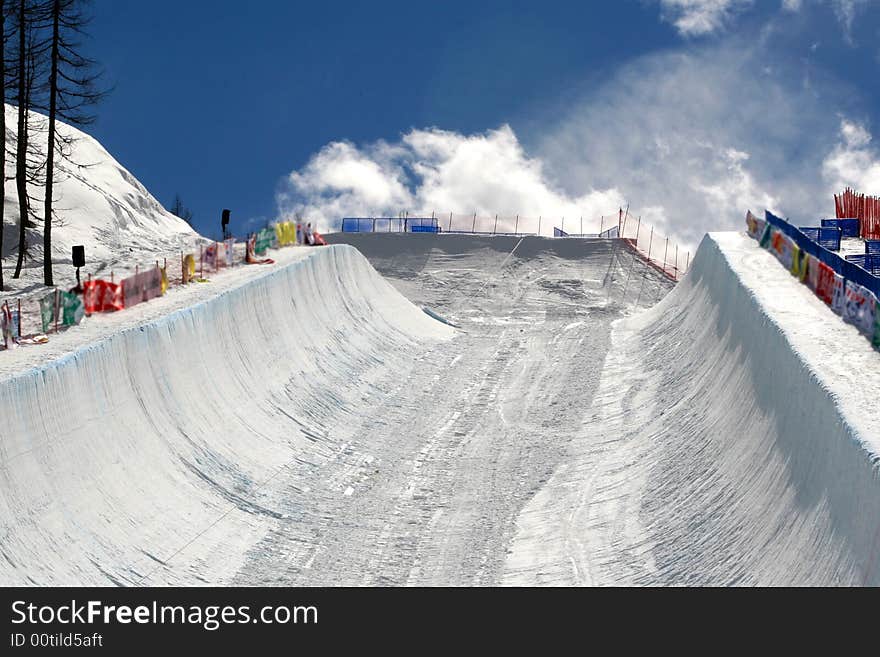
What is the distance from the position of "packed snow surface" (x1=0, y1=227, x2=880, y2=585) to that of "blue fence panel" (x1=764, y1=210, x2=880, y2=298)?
1.02 metres

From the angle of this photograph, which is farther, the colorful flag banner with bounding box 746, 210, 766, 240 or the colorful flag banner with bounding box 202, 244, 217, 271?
the colorful flag banner with bounding box 746, 210, 766, 240

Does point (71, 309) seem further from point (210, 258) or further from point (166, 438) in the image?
point (210, 258)

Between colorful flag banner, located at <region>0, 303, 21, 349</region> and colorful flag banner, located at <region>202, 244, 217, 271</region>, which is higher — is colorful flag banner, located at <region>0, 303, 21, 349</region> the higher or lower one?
the lower one

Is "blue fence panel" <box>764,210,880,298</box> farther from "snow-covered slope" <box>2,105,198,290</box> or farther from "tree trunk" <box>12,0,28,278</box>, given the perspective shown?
"tree trunk" <box>12,0,28,278</box>

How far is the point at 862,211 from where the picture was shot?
49.8 meters

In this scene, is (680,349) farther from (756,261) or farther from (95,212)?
(95,212)

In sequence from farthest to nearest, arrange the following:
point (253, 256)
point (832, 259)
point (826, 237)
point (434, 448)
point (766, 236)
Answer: point (826, 237) < point (253, 256) < point (766, 236) < point (832, 259) < point (434, 448)

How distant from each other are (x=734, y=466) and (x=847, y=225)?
96.6 ft

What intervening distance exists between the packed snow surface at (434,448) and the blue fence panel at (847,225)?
9.10m

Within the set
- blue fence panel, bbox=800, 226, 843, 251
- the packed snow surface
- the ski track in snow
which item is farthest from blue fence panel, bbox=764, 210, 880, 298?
the ski track in snow

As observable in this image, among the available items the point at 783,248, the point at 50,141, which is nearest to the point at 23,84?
the point at 50,141

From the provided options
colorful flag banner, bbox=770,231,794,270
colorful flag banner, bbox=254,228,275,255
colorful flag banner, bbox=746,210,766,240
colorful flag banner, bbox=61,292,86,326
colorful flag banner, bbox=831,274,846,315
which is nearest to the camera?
colorful flag banner, bbox=61,292,86,326

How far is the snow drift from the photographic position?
63.3 ft
